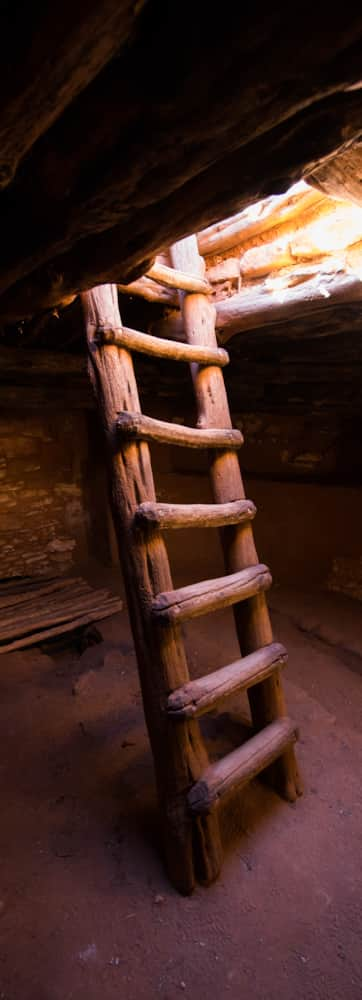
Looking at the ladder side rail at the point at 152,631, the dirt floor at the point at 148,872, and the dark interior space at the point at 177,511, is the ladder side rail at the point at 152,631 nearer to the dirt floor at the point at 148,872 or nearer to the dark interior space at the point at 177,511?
the dark interior space at the point at 177,511

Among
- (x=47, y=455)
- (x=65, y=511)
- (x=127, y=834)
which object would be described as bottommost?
(x=127, y=834)

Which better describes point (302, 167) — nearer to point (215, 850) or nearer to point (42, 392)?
point (215, 850)

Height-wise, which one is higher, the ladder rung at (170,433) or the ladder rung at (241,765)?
the ladder rung at (170,433)

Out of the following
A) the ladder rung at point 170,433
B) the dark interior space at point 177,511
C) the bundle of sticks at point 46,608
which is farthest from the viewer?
the bundle of sticks at point 46,608

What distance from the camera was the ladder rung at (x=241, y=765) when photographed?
1985mm

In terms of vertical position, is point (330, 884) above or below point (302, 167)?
below

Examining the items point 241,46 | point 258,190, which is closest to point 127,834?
point 258,190

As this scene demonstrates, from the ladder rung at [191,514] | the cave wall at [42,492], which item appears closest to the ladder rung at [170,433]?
the ladder rung at [191,514]

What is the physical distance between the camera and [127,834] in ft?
7.46

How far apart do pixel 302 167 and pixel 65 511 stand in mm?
4747

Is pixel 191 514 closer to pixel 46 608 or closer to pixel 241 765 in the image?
pixel 241 765

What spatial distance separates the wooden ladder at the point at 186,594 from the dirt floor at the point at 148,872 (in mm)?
177

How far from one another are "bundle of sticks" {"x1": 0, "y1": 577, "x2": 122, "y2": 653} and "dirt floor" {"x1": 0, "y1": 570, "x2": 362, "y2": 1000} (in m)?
0.86

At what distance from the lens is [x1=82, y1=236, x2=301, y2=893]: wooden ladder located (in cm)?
202
